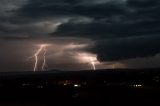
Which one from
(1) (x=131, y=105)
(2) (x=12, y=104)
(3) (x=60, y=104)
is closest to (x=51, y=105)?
(3) (x=60, y=104)

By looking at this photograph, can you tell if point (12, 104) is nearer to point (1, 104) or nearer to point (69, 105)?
point (1, 104)

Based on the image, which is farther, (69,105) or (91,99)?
(91,99)

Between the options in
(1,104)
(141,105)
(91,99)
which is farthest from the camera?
(91,99)

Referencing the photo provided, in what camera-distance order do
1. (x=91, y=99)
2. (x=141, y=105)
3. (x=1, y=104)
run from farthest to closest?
(x=91, y=99) → (x=1, y=104) → (x=141, y=105)

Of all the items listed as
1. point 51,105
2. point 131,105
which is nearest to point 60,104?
point 51,105

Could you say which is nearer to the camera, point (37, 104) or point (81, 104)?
point (81, 104)

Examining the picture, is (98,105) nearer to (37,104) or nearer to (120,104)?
(120,104)

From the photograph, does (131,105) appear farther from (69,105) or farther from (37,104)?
(37,104)
